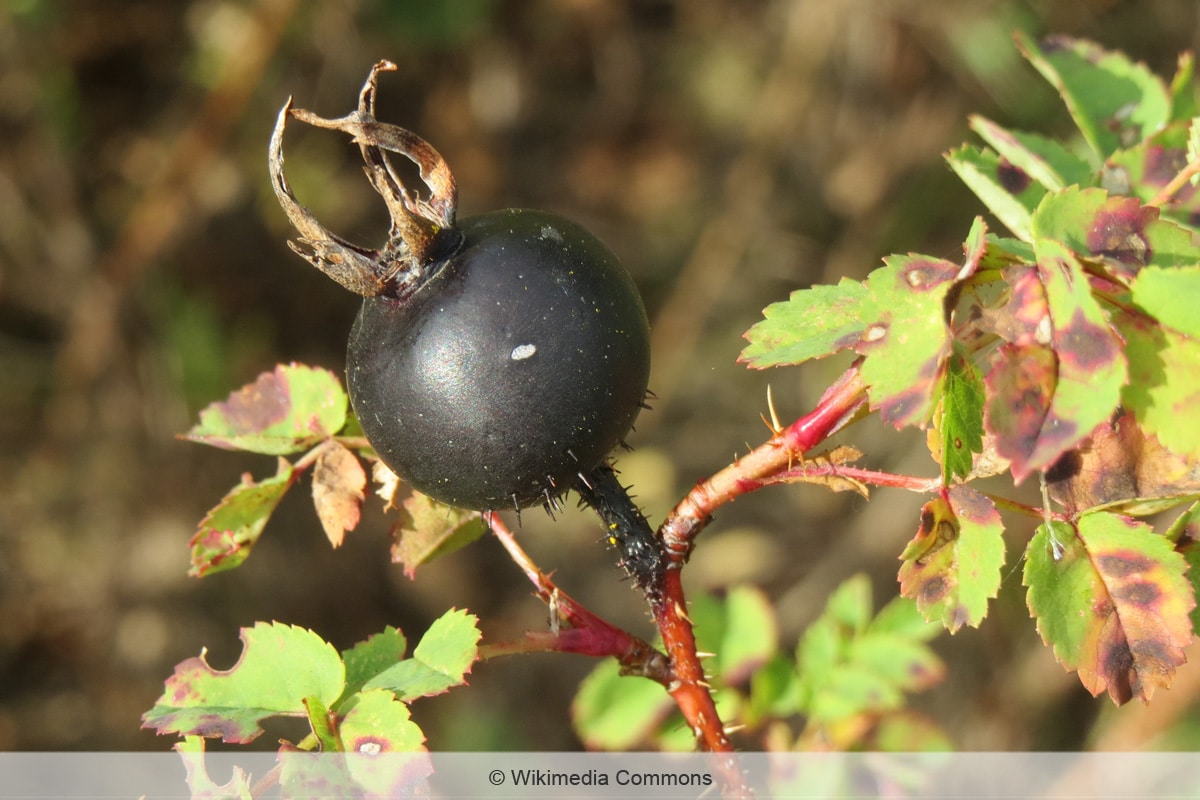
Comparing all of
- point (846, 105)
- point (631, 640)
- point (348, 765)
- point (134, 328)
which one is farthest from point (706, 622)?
point (846, 105)

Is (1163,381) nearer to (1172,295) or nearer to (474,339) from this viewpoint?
(1172,295)

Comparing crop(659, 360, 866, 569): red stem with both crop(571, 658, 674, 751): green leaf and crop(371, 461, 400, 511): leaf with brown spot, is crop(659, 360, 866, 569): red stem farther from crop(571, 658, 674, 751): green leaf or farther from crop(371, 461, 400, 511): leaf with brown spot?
crop(571, 658, 674, 751): green leaf

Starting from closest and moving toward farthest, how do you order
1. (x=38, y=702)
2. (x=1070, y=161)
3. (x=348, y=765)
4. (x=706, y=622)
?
(x=348, y=765), (x=1070, y=161), (x=706, y=622), (x=38, y=702)

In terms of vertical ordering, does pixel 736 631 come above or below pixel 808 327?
below

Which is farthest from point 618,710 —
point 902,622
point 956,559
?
point 956,559

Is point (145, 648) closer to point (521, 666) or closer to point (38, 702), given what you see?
point (38, 702)

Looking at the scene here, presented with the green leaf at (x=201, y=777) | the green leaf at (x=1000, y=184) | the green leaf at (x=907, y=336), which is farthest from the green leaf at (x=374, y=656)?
the green leaf at (x=1000, y=184)
